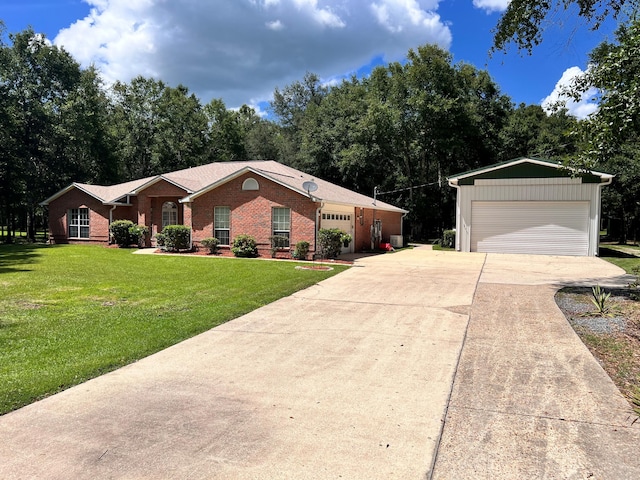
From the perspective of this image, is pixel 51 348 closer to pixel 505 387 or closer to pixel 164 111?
pixel 505 387

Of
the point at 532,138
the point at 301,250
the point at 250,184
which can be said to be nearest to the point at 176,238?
the point at 250,184

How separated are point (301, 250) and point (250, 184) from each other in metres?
3.99

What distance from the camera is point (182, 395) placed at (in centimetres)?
435

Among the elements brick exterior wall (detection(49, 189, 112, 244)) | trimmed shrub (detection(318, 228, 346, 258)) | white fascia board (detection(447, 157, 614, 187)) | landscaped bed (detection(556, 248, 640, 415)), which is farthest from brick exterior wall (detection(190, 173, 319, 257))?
landscaped bed (detection(556, 248, 640, 415))

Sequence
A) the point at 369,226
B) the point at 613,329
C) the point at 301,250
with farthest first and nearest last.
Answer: the point at 369,226
the point at 301,250
the point at 613,329

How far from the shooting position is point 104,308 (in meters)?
8.19

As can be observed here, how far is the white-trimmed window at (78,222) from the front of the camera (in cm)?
2583

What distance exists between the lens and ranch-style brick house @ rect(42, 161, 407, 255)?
61.8 feet

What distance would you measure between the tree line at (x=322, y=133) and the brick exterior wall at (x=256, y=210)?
1610 cm

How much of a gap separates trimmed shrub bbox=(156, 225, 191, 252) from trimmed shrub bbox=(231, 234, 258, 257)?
10.5 ft

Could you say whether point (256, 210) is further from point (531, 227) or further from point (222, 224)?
point (531, 227)

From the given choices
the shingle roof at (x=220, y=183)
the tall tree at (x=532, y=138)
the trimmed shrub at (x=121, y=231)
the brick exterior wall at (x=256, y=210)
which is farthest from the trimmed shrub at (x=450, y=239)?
the trimmed shrub at (x=121, y=231)

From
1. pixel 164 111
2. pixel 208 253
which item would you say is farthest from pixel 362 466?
pixel 164 111

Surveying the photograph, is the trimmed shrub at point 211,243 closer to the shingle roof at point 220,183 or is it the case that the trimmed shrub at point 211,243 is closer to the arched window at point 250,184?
the shingle roof at point 220,183
